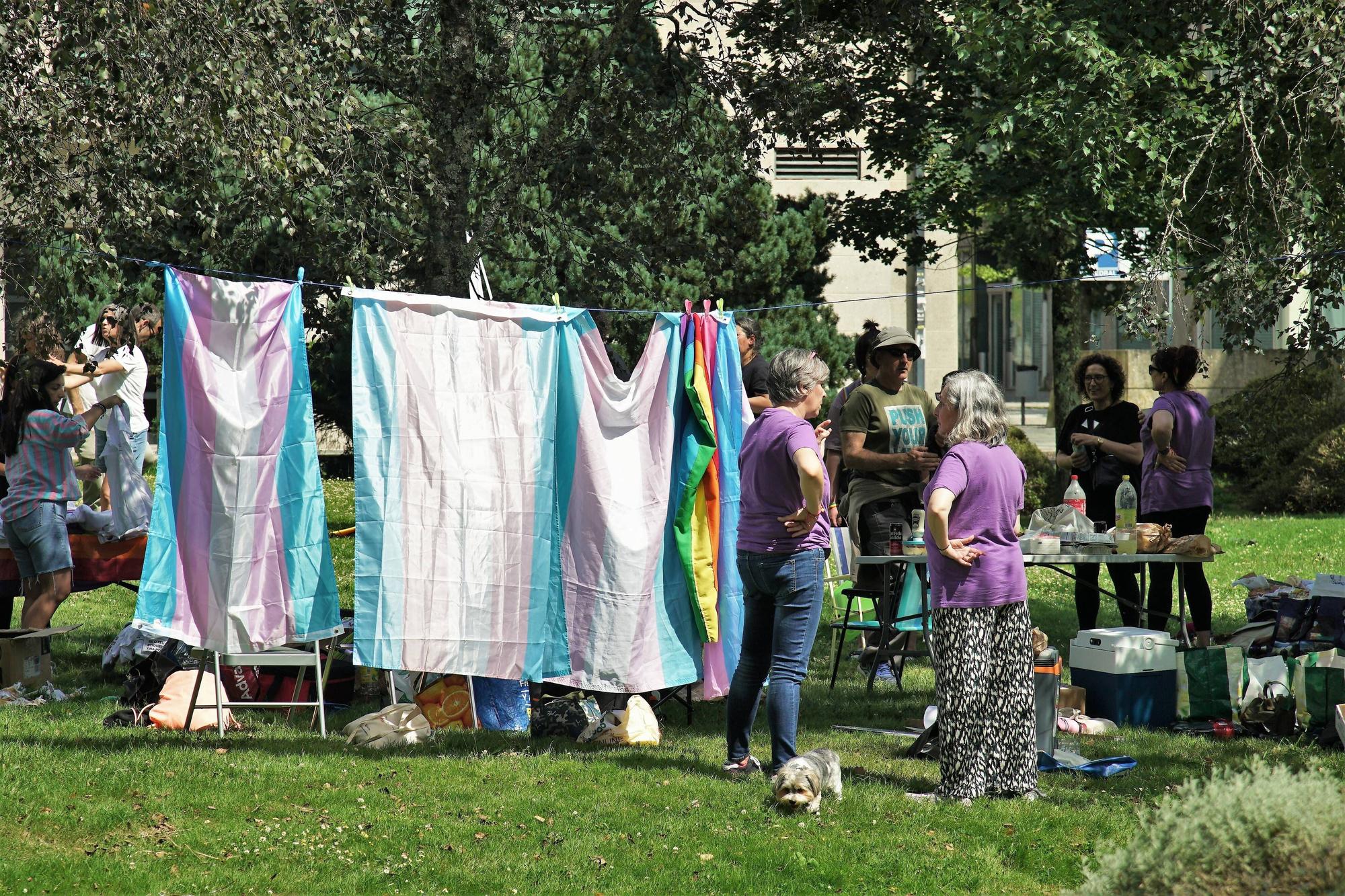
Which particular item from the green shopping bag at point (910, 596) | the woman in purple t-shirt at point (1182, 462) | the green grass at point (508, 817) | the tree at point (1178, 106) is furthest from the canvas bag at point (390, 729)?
the woman in purple t-shirt at point (1182, 462)

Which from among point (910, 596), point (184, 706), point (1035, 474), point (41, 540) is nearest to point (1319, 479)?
point (1035, 474)

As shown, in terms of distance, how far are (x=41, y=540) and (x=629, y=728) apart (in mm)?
3469

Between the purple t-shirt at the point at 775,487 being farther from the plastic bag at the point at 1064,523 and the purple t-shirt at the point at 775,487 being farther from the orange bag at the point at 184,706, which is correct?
the orange bag at the point at 184,706

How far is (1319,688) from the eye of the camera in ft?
21.3

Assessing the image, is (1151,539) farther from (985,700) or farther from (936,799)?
(936,799)

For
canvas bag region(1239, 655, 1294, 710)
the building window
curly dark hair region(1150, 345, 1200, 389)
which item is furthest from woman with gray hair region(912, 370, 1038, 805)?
the building window

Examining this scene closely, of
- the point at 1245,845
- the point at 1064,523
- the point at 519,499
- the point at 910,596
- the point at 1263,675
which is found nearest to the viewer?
the point at 1245,845

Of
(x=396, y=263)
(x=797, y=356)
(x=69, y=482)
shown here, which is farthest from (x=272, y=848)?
(x=396, y=263)

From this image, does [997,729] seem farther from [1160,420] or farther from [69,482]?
[69,482]

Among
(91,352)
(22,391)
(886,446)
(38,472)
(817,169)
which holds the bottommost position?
(38,472)

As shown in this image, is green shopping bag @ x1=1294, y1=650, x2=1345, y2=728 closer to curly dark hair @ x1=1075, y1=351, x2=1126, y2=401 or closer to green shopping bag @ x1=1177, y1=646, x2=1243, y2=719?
green shopping bag @ x1=1177, y1=646, x2=1243, y2=719

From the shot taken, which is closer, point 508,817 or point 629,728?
point 508,817

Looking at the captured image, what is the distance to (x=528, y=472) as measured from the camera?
6.20 m

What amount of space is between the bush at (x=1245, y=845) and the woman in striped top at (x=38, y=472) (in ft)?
20.3
